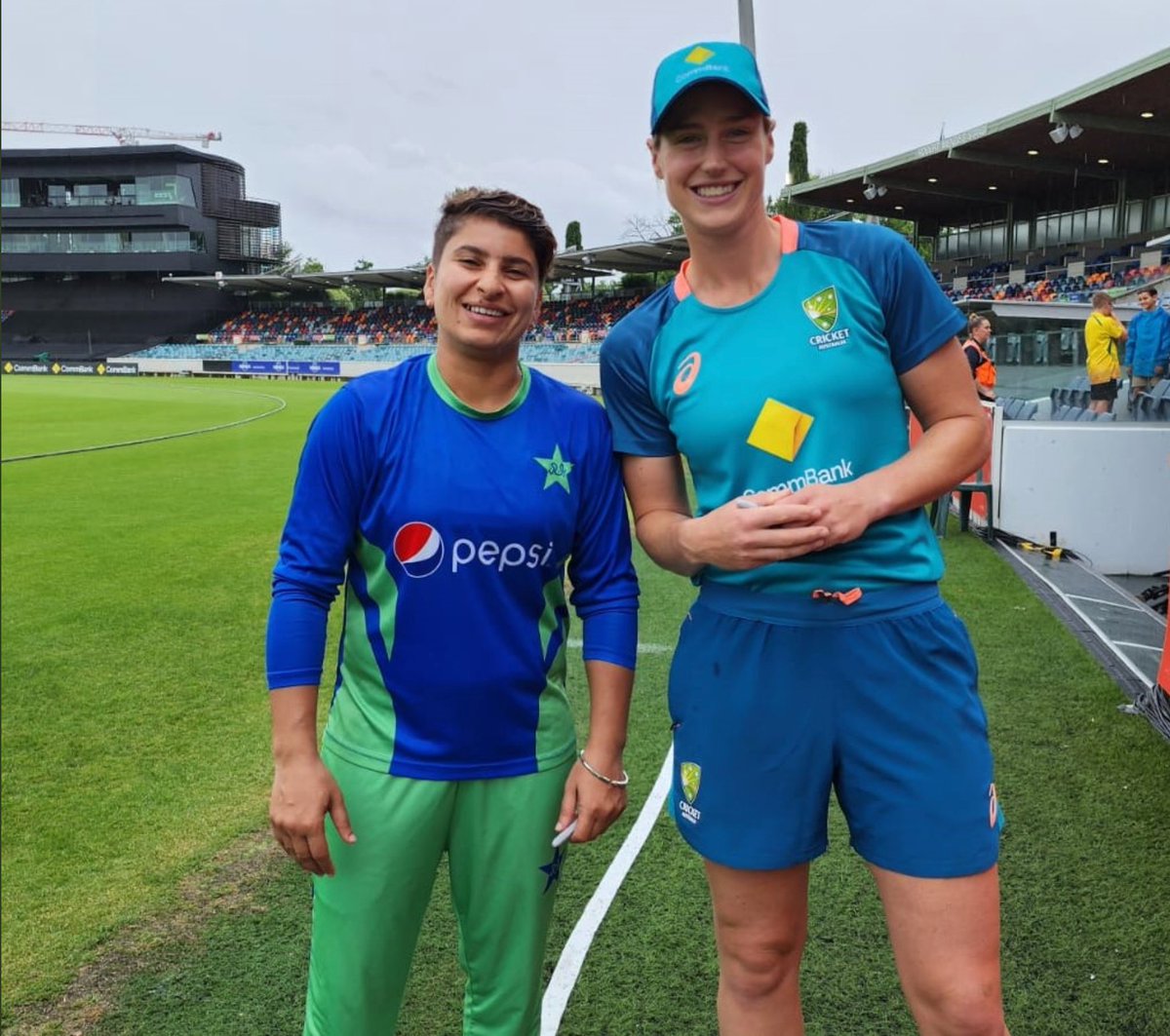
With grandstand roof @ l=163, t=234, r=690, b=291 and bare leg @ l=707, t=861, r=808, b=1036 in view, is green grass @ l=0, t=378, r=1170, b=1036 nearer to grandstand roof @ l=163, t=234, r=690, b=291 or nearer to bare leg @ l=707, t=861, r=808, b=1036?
bare leg @ l=707, t=861, r=808, b=1036

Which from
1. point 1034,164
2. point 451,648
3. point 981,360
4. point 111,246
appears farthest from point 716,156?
point 111,246

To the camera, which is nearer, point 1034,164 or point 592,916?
point 592,916

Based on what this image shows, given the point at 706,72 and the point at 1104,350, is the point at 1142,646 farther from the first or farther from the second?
the point at 1104,350

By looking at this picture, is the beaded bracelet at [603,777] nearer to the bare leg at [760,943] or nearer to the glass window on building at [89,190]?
the bare leg at [760,943]

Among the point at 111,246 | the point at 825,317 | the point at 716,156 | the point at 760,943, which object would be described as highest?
the point at 111,246

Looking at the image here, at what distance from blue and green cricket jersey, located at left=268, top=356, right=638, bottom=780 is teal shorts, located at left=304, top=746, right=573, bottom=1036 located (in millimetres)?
56

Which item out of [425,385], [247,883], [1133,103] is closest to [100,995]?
[247,883]

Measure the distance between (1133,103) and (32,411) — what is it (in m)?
27.9

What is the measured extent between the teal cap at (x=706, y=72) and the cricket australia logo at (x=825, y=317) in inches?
14.9

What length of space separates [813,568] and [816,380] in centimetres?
35

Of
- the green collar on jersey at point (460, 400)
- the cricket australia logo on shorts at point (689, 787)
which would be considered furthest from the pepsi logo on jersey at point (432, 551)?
the cricket australia logo on shorts at point (689, 787)

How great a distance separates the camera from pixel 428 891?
6.64 ft

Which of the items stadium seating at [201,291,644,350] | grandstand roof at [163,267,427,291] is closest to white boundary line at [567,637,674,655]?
stadium seating at [201,291,644,350]

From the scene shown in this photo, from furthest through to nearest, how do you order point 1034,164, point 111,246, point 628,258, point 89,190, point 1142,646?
1. point 89,190
2. point 111,246
3. point 628,258
4. point 1034,164
5. point 1142,646
